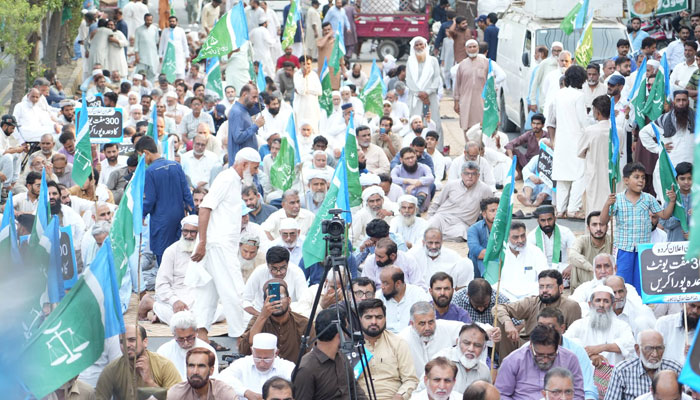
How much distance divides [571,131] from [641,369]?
6.27 metres

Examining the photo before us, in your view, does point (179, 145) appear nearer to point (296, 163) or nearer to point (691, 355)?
point (296, 163)

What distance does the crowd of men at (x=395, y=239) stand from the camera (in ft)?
28.3

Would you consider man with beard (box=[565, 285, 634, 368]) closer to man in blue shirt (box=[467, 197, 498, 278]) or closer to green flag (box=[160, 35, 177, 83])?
man in blue shirt (box=[467, 197, 498, 278])

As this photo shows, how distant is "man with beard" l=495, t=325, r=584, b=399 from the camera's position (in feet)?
27.9

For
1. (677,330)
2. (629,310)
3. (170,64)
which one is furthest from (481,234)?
(170,64)

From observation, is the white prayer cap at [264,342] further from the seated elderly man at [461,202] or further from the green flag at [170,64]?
the green flag at [170,64]

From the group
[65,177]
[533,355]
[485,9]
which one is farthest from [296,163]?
[485,9]

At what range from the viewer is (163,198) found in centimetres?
1256

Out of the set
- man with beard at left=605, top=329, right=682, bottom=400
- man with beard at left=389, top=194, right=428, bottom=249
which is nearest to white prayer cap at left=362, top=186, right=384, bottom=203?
man with beard at left=389, top=194, right=428, bottom=249

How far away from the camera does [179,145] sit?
55.9 feet

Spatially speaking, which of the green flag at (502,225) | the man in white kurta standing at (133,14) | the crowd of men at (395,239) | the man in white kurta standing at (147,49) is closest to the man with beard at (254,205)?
the crowd of men at (395,239)

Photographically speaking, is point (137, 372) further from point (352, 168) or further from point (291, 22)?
point (291, 22)

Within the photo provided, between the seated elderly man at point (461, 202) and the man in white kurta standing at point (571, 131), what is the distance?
4.58 feet

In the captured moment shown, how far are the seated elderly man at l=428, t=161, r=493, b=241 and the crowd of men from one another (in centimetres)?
2
